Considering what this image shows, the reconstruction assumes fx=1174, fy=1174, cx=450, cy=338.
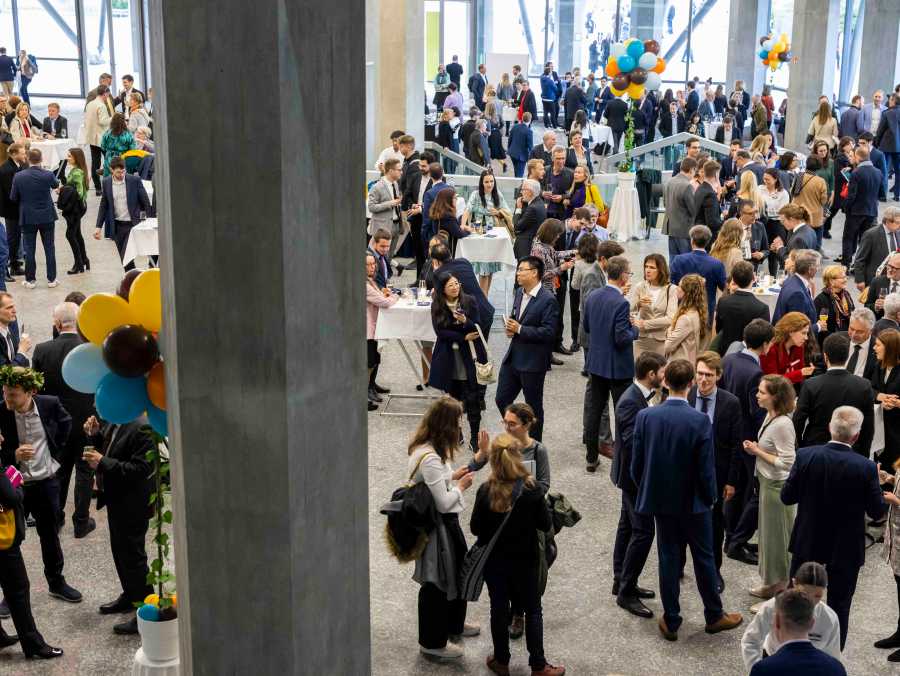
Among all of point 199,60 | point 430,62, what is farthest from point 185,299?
point 430,62

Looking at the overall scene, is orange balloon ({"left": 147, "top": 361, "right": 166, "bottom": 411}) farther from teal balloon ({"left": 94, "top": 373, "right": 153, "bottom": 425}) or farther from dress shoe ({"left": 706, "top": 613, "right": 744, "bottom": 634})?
dress shoe ({"left": 706, "top": 613, "right": 744, "bottom": 634})

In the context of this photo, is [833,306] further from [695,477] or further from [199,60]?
[199,60]

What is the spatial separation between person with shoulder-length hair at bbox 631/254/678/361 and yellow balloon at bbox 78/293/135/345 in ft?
13.6

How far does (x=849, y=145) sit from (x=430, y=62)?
20114 millimetres

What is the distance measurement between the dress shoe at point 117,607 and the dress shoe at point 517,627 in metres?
2.04

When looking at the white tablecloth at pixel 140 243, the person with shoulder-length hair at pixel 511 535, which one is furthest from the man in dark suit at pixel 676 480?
the white tablecloth at pixel 140 243

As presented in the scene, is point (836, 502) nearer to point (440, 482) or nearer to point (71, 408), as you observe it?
point (440, 482)

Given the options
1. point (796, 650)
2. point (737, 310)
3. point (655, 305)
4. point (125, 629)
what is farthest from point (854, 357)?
point (125, 629)

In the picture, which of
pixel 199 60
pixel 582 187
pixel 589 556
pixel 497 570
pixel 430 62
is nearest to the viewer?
pixel 199 60

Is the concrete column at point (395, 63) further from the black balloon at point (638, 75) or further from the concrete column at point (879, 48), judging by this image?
the concrete column at point (879, 48)

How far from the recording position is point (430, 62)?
33.0m

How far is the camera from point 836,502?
18.0 ft

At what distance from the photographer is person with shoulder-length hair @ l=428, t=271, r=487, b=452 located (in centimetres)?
802

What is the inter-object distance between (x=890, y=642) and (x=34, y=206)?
31.2ft
